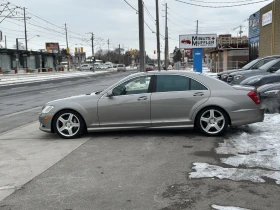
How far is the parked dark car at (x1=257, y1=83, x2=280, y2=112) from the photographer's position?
30.6 feet

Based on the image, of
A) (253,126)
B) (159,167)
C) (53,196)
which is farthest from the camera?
(253,126)

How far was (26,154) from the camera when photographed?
21.4 feet

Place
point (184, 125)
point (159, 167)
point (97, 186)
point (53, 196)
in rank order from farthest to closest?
point (184, 125), point (159, 167), point (97, 186), point (53, 196)

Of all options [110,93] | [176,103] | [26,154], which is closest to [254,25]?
[176,103]

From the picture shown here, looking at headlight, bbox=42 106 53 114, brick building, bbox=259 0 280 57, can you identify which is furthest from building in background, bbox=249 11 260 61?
headlight, bbox=42 106 53 114

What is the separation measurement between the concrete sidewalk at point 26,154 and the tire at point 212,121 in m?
2.47

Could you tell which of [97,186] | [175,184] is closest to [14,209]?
[97,186]

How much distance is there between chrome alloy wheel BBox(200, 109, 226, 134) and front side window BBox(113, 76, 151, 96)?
54.0 inches

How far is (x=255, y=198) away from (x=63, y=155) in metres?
3.49

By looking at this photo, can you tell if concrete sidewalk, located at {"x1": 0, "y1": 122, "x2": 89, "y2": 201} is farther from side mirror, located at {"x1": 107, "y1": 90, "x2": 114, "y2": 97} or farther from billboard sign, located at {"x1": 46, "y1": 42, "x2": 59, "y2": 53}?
billboard sign, located at {"x1": 46, "y1": 42, "x2": 59, "y2": 53}

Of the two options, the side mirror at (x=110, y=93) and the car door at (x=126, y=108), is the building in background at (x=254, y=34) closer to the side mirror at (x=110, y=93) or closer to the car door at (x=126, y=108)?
the car door at (x=126, y=108)

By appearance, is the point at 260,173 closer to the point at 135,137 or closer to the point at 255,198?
the point at 255,198

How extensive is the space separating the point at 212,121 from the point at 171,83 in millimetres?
1174

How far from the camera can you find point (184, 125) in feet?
24.2
